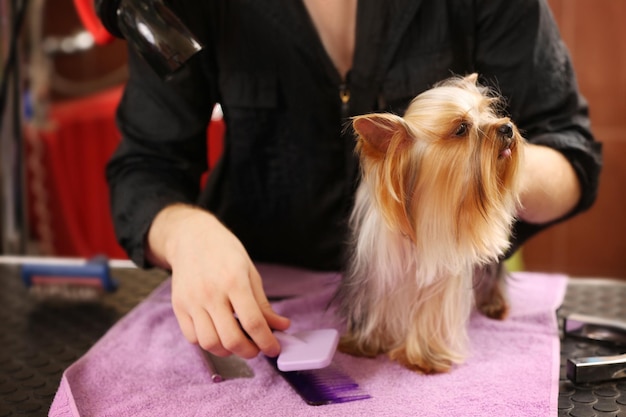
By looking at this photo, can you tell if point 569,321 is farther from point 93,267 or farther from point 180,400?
point 93,267

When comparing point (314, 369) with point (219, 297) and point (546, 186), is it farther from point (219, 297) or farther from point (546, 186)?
point (546, 186)

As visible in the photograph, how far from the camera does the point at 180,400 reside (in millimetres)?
781

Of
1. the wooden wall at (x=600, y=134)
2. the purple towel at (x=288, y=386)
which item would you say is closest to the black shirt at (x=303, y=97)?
the purple towel at (x=288, y=386)

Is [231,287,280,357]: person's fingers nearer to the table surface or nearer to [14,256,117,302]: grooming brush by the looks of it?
the table surface

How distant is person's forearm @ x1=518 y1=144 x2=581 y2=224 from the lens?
2.88ft

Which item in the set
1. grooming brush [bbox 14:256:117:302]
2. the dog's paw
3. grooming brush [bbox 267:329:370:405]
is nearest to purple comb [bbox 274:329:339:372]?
grooming brush [bbox 267:329:370:405]

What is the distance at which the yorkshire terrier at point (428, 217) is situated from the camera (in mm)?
767

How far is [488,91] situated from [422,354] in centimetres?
33

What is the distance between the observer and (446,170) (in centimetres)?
77

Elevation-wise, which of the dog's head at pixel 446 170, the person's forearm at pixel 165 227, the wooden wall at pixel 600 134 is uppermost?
the dog's head at pixel 446 170

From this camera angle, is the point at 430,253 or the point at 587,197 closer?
the point at 430,253

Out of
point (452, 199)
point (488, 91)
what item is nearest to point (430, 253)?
point (452, 199)

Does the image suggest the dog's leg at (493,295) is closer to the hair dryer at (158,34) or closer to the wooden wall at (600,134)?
the hair dryer at (158,34)

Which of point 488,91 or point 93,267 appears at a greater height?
point 488,91
